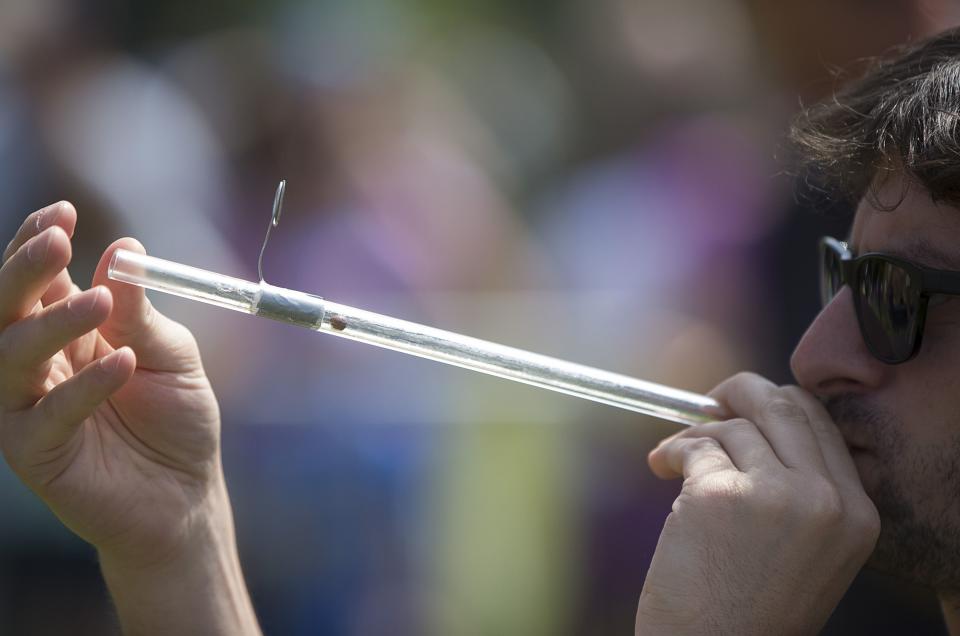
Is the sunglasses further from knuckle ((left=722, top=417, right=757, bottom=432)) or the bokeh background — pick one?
the bokeh background

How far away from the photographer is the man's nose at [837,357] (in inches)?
65.7

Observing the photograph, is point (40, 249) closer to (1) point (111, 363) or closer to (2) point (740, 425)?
(1) point (111, 363)

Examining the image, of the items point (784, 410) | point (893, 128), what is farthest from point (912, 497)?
point (893, 128)

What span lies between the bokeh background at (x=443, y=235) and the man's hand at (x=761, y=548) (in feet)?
6.61

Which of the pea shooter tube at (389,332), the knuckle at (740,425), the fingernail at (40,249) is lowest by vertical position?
the knuckle at (740,425)

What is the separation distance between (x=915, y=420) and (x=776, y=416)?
0.23 meters

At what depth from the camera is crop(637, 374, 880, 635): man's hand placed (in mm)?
1468

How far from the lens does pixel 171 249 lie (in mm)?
3445

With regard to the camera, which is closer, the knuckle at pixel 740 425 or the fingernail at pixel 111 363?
the fingernail at pixel 111 363

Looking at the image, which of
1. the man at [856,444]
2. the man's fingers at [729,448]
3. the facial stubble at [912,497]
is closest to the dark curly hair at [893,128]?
the man at [856,444]

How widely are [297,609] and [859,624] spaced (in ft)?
6.94

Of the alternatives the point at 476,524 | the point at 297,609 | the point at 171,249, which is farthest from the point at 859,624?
the point at 171,249

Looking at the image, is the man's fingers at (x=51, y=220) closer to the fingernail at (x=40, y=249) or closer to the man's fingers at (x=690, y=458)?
the fingernail at (x=40, y=249)

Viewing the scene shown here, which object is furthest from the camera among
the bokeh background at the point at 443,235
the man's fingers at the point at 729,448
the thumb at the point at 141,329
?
the bokeh background at the point at 443,235
